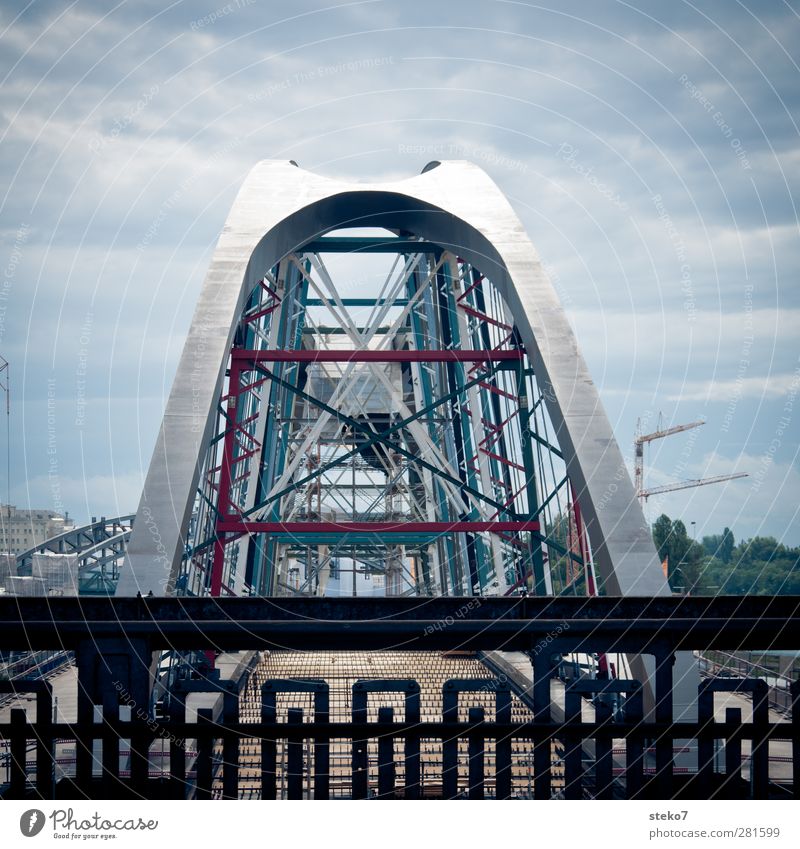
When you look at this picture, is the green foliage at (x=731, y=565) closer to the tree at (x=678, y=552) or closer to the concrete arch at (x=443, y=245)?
the tree at (x=678, y=552)

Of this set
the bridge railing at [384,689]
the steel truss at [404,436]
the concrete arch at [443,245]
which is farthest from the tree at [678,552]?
the bridge railing at [384,689]

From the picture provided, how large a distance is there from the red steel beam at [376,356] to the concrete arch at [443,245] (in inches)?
45.7

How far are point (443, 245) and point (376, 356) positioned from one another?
136 inches

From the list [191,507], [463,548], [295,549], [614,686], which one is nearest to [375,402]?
[295,549]

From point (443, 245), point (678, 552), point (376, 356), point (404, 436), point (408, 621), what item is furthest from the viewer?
point (678, 552)

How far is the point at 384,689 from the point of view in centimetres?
682

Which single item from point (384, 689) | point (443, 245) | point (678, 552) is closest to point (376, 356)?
point (443, 245)

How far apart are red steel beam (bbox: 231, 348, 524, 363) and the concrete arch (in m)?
1.16

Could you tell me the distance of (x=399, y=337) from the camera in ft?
114

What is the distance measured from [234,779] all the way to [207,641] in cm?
84

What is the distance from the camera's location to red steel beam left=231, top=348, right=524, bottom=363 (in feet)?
59.2

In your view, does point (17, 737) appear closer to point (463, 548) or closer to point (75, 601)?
point (75, 601)

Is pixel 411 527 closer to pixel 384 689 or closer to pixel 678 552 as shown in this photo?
pixel 384 689

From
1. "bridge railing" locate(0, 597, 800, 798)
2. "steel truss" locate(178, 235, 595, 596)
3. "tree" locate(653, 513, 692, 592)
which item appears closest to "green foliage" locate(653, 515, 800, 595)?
"tree" locate(653, 513, 692, 592)
